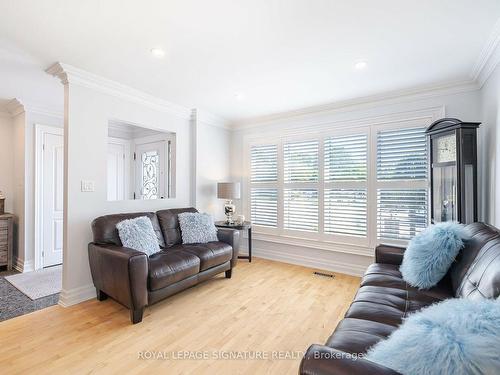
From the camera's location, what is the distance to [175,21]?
6.32 ft

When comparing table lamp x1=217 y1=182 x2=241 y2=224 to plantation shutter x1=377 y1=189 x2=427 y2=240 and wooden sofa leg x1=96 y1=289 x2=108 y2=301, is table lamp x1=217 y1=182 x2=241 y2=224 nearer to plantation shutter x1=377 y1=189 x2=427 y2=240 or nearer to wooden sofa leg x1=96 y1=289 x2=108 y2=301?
wooden sofa leg x1=96 y1=289 x2=108 y2=301

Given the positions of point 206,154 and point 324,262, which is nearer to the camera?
point 324,262

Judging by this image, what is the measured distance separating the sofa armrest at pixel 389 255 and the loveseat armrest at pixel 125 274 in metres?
2.20

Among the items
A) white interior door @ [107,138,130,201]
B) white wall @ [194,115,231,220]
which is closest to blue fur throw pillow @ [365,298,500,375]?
white wall @ [194,115,231,220]

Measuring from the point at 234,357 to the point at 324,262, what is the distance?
2.35 m

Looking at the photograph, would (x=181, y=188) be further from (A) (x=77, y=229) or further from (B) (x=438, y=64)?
(B) (x=438, y=64)

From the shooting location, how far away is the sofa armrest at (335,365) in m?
0.87

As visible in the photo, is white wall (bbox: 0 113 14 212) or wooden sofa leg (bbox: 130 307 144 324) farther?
white wall (bbox: 0 113 14 212)

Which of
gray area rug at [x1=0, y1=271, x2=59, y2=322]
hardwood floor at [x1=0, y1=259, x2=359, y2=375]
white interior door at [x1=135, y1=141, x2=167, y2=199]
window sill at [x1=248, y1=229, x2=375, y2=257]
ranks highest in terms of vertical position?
white interior door at [x1=135, y1=141, x2=167, y2=199]

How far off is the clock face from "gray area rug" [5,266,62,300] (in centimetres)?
451

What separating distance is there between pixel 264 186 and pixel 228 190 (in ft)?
2.15

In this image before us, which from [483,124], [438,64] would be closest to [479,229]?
[483,124]

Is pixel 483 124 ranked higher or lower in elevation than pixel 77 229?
higher

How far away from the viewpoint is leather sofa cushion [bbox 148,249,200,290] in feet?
8.00
